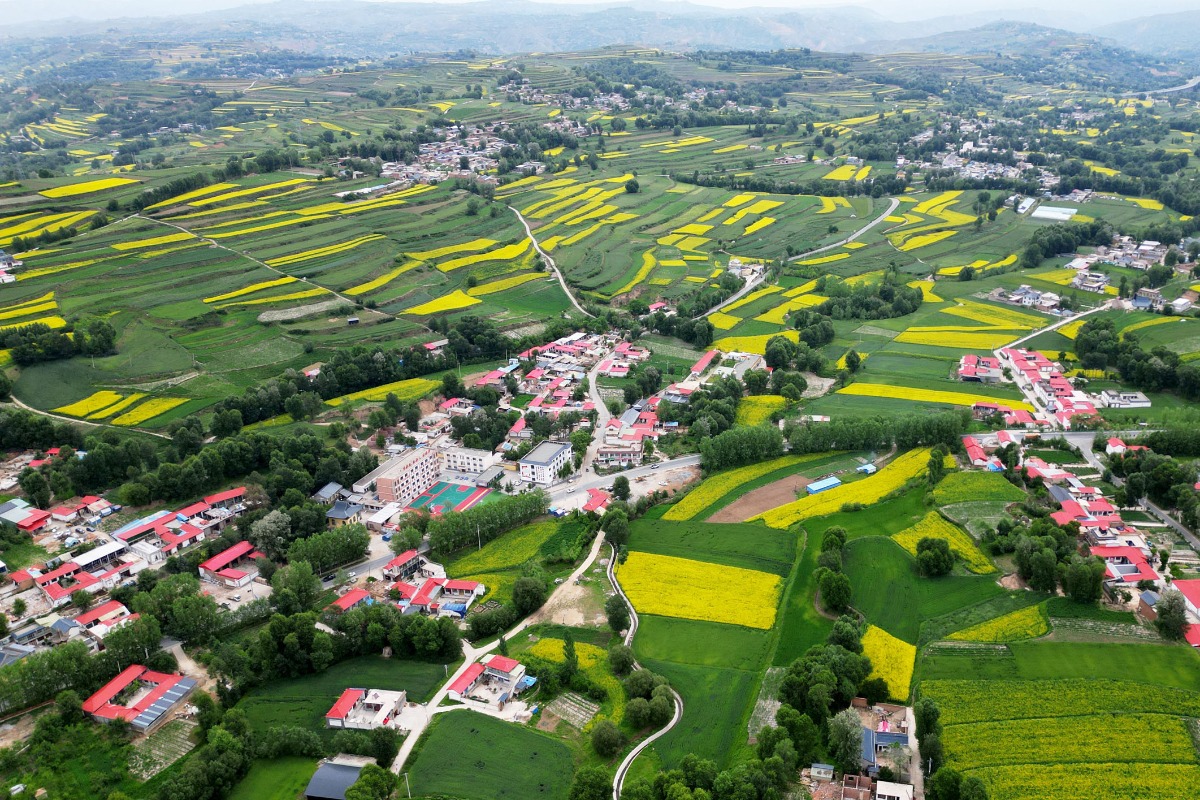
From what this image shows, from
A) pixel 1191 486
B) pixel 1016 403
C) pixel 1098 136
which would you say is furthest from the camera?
pixel 1098 136

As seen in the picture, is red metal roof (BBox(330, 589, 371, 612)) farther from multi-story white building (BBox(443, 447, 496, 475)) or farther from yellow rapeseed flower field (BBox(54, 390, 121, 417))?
yellow rapeseed flower field (BBox(54, 390, 121, 417))

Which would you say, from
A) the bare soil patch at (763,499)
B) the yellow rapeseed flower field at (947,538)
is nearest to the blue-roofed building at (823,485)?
the bare soil patch at (763,499)

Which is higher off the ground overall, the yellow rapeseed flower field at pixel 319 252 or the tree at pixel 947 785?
the yellow rapeseed flower field at pixel 319 252

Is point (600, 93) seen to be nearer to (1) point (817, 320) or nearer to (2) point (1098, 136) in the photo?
(2) point (1098, 136)

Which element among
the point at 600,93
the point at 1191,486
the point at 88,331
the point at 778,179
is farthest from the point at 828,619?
the point at 600,93

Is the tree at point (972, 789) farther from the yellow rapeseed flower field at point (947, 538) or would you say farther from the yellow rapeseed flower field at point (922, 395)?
the yellow rapeseed flower field at point (922, 395)
